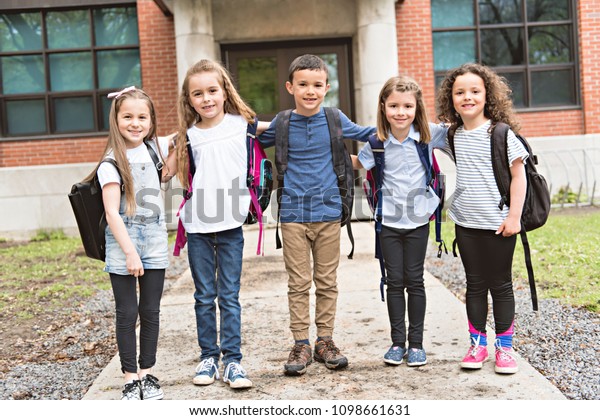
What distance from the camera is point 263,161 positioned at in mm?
3785

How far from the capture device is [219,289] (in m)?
3.63

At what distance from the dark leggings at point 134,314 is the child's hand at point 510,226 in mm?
1863

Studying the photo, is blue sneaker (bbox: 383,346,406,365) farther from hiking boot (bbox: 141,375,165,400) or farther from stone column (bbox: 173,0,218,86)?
stone column (bbox: 173,0,218,86)

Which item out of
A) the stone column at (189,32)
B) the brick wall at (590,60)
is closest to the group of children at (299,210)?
the stone column at (189,32)

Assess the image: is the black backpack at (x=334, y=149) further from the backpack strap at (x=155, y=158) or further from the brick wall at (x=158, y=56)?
the brick wall at (x=158, y=56)

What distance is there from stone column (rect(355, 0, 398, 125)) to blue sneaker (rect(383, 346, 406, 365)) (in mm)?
6881

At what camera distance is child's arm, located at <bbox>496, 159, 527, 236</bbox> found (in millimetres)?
3490

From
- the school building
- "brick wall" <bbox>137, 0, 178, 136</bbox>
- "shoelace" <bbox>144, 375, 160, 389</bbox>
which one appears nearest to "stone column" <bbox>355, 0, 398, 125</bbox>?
the school building

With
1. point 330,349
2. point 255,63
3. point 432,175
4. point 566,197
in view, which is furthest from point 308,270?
point 566,197

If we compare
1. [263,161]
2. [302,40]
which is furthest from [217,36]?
[263,161]

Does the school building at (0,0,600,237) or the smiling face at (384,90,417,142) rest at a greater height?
the school building at (0,0,600,237)

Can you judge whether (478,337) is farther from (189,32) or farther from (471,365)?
(189,32)

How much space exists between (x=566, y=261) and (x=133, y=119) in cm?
469

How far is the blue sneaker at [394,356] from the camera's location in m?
3.67
